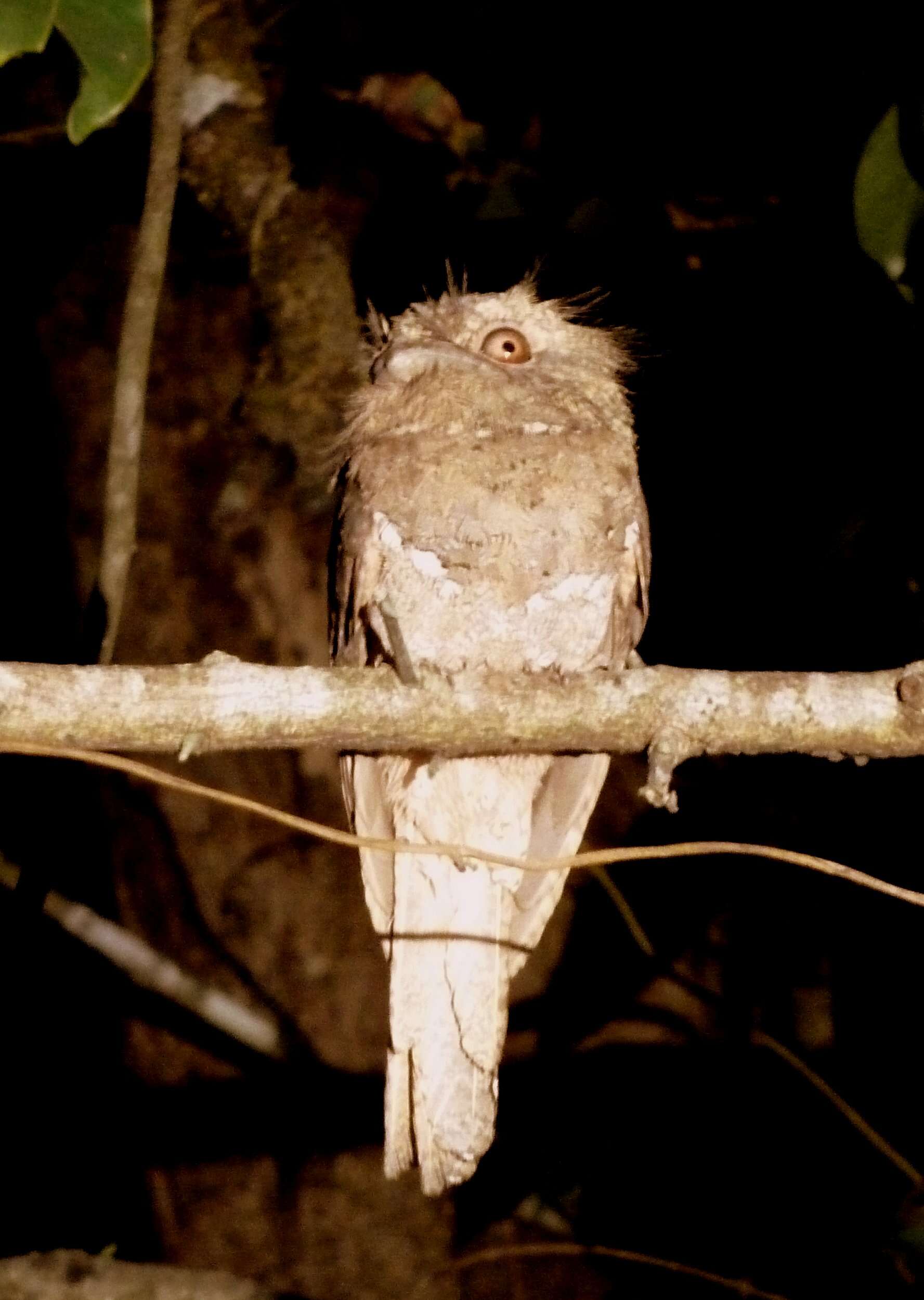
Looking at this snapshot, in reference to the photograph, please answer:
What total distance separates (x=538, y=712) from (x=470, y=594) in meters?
0.63

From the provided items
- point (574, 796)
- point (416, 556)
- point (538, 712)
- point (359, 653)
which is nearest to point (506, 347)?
point (416, 556)

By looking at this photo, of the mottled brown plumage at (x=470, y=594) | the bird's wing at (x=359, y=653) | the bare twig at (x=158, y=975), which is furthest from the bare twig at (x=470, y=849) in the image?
the bare twig at (x=158, y=975)

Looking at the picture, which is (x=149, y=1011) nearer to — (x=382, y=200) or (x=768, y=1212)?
(x=768, y=1212)

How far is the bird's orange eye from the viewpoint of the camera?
86.2 inches

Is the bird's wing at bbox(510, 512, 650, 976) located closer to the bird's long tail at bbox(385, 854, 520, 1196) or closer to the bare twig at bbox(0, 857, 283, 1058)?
the bird's long tail at bbox(385, 854, 520, 1196)

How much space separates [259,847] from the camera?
2764 millimetres

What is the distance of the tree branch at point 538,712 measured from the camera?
4.39 feet

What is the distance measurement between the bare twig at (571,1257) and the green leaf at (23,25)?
2.72 m

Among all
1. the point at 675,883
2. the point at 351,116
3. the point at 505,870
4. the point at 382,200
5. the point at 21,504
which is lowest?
the point at 675,883

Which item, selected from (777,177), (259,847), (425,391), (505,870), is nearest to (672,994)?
(505,870)

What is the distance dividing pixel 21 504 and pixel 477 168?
1.63m

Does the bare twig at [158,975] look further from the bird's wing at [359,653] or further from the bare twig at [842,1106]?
the bare twig at [842,1106]

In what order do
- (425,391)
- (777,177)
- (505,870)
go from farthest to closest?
1. (777,177)
2. (505,870)
3. (425,391)

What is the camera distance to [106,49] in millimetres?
1376
